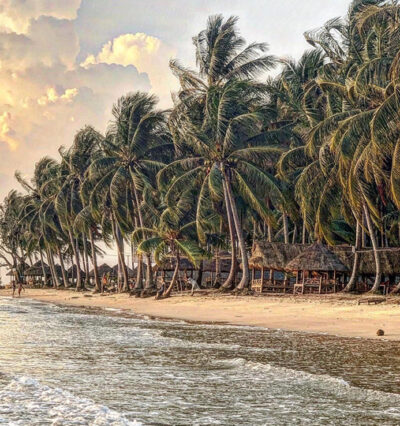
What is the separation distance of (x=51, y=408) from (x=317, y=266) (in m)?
24.8

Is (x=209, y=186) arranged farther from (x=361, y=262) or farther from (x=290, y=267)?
(x=361, y=262)

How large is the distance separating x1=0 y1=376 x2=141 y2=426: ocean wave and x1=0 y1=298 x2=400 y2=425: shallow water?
0.04ft

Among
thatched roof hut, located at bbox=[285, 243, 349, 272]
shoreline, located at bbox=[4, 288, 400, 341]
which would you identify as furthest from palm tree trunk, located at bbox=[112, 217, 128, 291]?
thatched roof hut, located at bbox=[285, 243, 349, 272]

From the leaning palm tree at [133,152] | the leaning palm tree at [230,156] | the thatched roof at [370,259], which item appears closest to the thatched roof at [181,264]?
the leaning palm tree at [133,152]

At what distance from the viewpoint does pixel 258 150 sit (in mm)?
31609

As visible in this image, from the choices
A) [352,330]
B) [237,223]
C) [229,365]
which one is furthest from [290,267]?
[229,365]

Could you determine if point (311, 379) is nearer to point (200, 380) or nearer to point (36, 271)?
point (200, 380)

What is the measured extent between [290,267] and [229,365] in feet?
68.9

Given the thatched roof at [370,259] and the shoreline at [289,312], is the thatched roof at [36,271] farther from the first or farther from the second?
the thatched roof at [370,259]

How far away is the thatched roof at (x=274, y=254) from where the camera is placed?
32781mm

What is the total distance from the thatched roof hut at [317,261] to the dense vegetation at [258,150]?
37.4 inches

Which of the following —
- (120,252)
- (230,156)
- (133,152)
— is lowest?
(120,252)

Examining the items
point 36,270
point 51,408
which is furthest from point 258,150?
point 36,270

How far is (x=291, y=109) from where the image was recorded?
37750mm
